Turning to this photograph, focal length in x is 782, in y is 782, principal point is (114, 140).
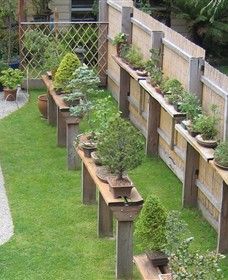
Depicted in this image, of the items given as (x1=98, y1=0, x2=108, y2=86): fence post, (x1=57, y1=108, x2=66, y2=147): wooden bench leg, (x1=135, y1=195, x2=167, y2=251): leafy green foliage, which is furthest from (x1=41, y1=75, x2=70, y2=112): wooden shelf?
(x1=135, y1=195, x2=167, y2=251): leafy green foliage

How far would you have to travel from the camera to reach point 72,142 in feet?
39.8

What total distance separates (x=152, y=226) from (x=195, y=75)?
3.46 metres

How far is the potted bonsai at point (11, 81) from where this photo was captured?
628 inches

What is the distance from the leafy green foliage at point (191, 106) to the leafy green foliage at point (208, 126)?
1.30ft

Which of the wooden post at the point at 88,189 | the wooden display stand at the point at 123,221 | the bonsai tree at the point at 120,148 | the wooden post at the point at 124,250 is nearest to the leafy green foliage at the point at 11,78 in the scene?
the wooden post at the point at 88,189

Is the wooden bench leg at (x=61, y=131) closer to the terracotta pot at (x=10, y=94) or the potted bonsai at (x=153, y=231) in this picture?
the terracotta pot at (x=10, y=94)

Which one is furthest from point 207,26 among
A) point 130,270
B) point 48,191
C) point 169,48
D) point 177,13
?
point 130,270

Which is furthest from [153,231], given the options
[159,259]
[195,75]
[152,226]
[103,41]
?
[103,41]

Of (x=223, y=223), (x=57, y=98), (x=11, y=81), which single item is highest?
(x=57, y=98)

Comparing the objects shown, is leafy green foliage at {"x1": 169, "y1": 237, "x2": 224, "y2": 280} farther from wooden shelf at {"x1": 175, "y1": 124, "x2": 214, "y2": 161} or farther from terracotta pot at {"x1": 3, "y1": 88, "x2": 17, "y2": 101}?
terracotta pot at {"x1": 3, "y1": 88, "x2": 17, "y2": 101}

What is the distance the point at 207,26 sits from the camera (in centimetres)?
1980

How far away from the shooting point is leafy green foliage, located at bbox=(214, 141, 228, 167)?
8766 millimetres

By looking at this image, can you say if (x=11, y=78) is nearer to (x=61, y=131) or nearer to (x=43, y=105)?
(x=43, y=105)

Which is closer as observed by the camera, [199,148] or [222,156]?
[222,156]
